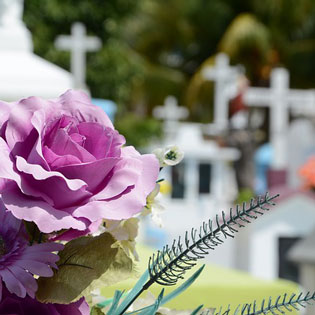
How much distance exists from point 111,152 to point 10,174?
0.11m

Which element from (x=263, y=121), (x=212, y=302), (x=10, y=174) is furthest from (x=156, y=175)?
(x=263, y=121)

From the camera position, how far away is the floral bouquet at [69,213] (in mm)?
790

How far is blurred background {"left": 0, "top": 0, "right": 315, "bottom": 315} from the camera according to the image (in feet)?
12.2

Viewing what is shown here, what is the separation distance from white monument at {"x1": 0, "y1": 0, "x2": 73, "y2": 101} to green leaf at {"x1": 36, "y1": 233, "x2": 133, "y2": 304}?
208 cm

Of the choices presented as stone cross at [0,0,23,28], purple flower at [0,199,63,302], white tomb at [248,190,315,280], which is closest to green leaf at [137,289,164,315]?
purple flower at [0,199,63,302]

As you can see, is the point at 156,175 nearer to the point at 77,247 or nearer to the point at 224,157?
the point at 77,247

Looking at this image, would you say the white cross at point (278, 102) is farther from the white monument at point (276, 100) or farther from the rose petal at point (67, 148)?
the rose petal at point (67, 148)

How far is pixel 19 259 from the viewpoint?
2.63 feet

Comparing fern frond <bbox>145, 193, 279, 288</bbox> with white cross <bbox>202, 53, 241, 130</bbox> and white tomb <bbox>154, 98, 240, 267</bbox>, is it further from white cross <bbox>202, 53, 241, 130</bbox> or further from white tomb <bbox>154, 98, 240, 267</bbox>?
white cross <bbox>202, 53, 241, 130</bbox>

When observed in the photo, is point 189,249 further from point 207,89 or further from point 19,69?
point 207,89

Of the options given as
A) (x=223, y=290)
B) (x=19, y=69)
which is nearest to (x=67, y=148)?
(x=223, y=290)

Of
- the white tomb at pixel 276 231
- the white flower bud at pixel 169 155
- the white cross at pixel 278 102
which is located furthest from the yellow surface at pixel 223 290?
the white cross at pixel 278 102

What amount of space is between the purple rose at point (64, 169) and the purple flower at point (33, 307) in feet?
0.28

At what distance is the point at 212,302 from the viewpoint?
6.81 ft
